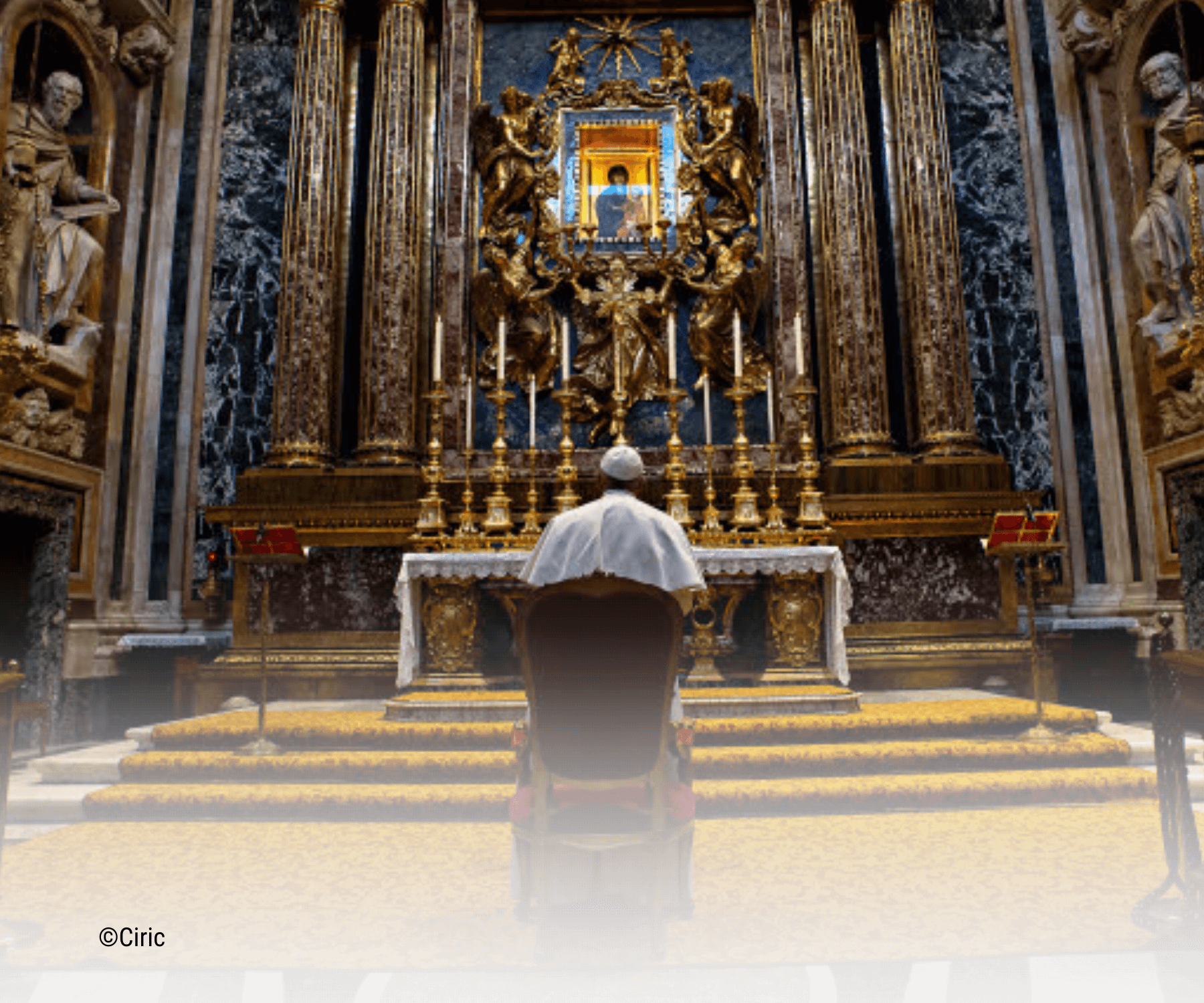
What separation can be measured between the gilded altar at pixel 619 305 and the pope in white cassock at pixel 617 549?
10.8 ft

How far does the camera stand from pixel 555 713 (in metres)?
2.97

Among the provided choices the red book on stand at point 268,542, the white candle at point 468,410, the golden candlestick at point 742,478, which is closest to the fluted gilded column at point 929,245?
the golden candlestick at point 742,478

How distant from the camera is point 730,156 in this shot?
844 cm

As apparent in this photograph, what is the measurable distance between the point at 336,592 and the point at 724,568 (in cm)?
325

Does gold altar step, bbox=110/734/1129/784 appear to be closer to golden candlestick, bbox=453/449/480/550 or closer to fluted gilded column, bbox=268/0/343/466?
golden candlestick, bbox=453/449/480/550

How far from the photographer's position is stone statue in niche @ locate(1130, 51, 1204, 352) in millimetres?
7500

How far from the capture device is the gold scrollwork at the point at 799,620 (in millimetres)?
5980

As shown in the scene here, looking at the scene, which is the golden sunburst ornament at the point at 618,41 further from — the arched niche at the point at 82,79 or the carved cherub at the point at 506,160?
the arched niche at the point at 82,79

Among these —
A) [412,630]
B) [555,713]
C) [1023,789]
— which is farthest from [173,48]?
[1023,789]

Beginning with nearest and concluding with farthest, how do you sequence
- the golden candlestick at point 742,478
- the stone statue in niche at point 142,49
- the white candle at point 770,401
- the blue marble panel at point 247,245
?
the golden candlestick at point 742,478 < the white candle at point 770,401 < the blue marble panel at point 247,245 < the stone statue in niche at point 142,49

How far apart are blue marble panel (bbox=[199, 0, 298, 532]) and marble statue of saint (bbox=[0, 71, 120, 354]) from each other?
1.00m

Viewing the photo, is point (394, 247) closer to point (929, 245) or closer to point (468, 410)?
point (468, 410)

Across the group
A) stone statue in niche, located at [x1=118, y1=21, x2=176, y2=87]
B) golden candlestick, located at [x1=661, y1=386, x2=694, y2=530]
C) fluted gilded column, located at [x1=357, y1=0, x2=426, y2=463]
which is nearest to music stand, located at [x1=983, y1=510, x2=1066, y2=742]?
golden candlestick, located at [x1=661, y1=386, x2=694, y2=530]

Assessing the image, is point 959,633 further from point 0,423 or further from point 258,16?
point 258,16
